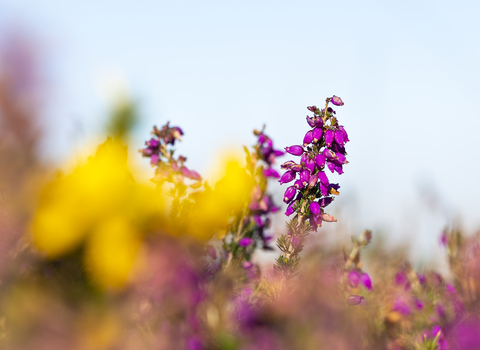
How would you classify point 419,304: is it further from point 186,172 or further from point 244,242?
point 186,172

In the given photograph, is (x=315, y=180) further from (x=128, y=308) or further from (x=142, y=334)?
(x=128, y=308)

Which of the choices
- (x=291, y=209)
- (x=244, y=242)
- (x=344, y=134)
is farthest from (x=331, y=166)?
(x=244, y=242)

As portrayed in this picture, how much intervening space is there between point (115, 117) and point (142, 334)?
4.84 feet

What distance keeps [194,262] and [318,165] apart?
0.86 metres

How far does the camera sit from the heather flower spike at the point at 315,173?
173 cm

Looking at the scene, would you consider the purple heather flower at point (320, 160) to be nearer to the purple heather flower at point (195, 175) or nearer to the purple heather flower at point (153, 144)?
the purple heather flower at point (195, 175)

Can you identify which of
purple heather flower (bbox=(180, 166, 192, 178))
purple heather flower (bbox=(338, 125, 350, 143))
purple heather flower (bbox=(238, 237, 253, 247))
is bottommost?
purple heather flower (bbox=(238, 237, 253, 247))

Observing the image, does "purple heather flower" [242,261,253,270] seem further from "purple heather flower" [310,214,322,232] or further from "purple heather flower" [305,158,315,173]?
"purple heather flower" [305,158,315,173]

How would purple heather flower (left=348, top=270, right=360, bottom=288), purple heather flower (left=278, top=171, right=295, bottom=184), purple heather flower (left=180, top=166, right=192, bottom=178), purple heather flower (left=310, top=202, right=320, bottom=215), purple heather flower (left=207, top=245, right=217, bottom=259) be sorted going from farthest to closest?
purple heather flower (left=180, top=166, right=192, bottom=178), purple heather flower (left=207, top=245, right=217, bottom=259), purple heather flower (left=348, top=270, right=360, bottom=288), purple heather flower (left=278, top=171, right=295, bottom=184), purple heather flower (left=310, top=202, right=320, bottom=215)

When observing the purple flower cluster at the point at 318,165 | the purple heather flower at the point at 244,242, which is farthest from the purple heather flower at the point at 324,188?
the purple heather flower at the point at 244,242

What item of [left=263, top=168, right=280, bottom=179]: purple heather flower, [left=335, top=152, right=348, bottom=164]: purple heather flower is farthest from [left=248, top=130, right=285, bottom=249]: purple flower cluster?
[left=335, top=152, right=348, bottom=164]: purple heather flower

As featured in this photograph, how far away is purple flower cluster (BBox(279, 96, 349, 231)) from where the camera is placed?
1750 mm

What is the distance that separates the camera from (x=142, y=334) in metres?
2.14

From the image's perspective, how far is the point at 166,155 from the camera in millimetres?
2475
